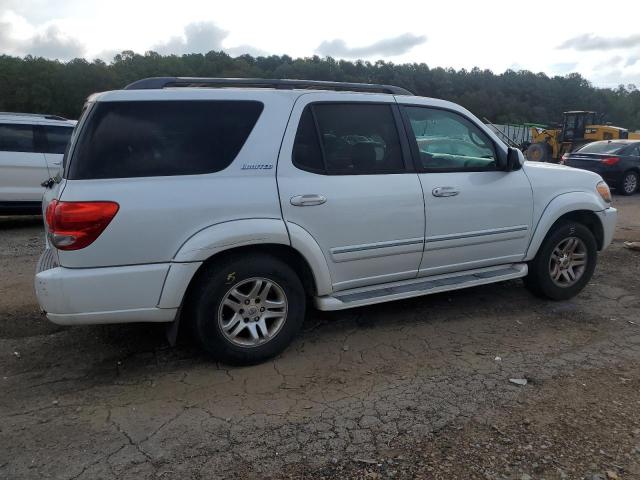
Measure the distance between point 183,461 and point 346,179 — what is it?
2114 millimetres

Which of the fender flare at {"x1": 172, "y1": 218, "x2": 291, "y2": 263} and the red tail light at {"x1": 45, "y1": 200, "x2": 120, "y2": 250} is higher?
the red tail light at {"x1": 45, "y1": 200, "x2": 120, "y2": 250}

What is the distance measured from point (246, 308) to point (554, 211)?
2.90 metres

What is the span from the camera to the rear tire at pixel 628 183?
47.4ft

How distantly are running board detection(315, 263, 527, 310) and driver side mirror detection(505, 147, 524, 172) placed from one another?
86 cm

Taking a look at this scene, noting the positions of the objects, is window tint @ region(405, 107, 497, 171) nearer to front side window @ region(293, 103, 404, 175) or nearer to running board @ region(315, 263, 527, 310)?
front side window @ region(293, 103, 404, 175)

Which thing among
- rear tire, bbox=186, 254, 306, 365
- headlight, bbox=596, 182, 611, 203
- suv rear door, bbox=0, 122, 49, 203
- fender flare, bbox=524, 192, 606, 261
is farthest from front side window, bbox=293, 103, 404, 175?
suv rear door, bbox=0, 122, 49, 203

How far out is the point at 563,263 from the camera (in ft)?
16.6

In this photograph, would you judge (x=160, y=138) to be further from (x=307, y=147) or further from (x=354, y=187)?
(x=354, y=187)

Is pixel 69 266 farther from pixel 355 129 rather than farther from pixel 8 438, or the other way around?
pixel 355 129

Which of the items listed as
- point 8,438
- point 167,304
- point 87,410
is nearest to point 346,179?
point 167,304

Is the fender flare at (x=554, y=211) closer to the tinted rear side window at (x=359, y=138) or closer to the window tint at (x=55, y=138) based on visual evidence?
the tinted rear side window at (x=359, y=138)

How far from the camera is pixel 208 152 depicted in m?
3.51

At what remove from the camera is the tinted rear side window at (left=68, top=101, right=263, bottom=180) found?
3.26m

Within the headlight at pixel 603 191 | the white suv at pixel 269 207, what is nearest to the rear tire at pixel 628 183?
the headlight at pixel 603 191
